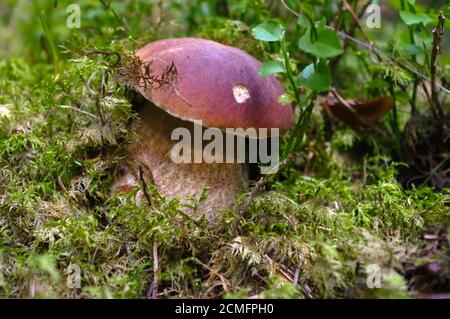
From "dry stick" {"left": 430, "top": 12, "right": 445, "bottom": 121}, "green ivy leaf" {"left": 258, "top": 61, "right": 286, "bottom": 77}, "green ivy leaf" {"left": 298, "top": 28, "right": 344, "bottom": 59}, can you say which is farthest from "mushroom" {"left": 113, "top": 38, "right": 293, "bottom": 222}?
"dry stick" {"left": 430, "top": 12, "right": 445, "bottom": 121}

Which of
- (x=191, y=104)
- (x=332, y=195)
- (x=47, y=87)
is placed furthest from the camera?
(x=47, y=87)

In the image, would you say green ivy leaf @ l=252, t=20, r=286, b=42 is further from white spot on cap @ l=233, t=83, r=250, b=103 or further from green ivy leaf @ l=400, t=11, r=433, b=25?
green ivy leaf @ l=400, t=11, r=433, b=25

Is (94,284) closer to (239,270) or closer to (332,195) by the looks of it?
(239,270)

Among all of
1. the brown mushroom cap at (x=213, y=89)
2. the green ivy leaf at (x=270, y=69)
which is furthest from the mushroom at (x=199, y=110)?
the green ivy leaf at (x=270, y=69)

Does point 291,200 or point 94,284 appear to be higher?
point 291,200

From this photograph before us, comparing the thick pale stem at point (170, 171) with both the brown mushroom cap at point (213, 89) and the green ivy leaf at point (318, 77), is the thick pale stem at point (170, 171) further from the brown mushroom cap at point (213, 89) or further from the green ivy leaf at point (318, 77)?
the green ivy leaf at point (318, 77)

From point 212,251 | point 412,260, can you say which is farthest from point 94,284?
point 412,260
